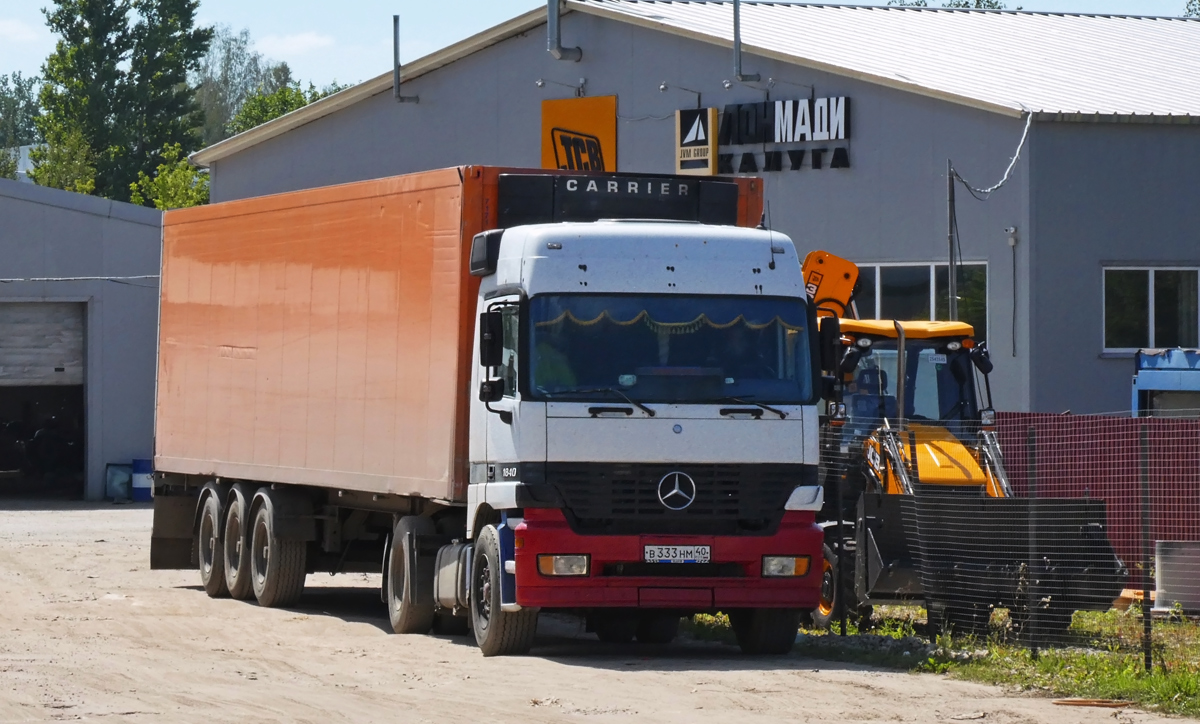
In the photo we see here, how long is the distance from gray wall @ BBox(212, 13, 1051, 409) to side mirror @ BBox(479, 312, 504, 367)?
15.3m

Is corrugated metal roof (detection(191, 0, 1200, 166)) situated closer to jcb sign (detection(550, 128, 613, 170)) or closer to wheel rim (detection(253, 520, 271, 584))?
jcb sign (detection(550, 128, 613, 170))

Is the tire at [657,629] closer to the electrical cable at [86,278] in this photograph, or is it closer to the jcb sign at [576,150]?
the jcb sign at [576,150]

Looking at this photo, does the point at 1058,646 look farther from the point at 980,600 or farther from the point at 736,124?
the point at 736,124

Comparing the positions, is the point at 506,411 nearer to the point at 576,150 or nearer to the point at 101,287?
the point at 576,150

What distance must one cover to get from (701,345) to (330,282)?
187 inches

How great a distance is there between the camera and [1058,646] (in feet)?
41.6

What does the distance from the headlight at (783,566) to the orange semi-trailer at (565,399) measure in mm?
13

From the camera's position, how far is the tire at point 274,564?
17.4 metres

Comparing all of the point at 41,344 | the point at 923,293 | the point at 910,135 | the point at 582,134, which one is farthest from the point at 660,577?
the point at 41,344

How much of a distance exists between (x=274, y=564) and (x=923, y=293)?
44.8 ft

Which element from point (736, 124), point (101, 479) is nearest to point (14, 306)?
point (101, 479)

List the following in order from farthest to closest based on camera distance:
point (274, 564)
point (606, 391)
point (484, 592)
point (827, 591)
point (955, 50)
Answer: point (955, 50)
point (274, 564)
point (827, 591)
point (484, 592)
point (606, 391)

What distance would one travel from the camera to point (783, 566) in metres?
12.9

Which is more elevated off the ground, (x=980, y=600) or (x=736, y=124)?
(x=736, y=124)
